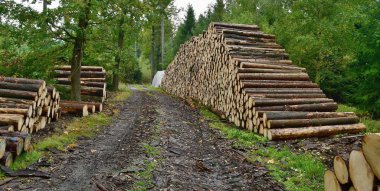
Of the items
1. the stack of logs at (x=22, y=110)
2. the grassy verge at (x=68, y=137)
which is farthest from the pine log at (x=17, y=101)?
the grassy verge at (x=68, y=137)

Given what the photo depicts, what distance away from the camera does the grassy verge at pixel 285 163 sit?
268 inches

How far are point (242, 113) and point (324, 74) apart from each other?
32.8 ft

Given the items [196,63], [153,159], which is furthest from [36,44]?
[196,63]

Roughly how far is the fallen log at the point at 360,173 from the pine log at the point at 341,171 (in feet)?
0.33

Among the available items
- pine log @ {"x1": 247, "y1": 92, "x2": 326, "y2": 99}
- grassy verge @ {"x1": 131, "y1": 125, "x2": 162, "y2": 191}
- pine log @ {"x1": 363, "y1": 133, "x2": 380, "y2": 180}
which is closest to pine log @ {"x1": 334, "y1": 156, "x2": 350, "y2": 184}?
pine log @ {"x1": 363, "y1": 133, "x2": 380, "y2": 180}

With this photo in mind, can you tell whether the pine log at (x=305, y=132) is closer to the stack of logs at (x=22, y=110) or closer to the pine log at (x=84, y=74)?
the stack of logs at (x=22, y=110)

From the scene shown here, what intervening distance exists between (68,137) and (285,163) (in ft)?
19.6

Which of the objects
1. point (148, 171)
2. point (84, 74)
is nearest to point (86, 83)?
point (84, 74)

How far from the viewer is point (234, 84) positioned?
525 inches

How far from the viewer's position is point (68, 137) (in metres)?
9.80

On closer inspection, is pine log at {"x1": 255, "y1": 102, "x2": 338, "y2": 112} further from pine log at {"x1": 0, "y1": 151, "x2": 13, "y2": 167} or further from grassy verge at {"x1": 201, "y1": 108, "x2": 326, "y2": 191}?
pine log at {"x1": 0, "y1": 151, "x2": 13, "y2": 167}

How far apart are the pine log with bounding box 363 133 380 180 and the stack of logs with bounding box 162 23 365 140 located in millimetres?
5689

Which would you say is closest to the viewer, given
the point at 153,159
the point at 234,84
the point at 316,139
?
the point at 153,159

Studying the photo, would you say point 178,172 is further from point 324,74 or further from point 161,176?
point 324,74
